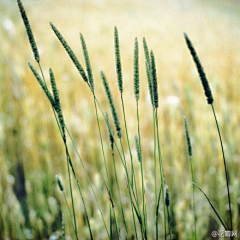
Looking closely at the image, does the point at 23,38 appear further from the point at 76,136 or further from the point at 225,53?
the point at 225,53

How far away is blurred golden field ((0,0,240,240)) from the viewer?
0.77 m

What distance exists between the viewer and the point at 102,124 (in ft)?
3.67

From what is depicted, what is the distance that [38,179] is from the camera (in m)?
0.87

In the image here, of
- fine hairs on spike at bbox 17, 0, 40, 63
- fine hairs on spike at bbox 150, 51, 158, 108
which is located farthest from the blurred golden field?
fine hairs on spike at bbox 17, 0, 40, 63

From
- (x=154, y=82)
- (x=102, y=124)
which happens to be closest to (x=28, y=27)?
(x=154, y=82)

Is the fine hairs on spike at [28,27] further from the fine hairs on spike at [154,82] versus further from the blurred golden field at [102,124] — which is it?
the blurred golden field at [102,124]

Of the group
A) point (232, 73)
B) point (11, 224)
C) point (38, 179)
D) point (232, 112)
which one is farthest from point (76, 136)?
point (232, 73)

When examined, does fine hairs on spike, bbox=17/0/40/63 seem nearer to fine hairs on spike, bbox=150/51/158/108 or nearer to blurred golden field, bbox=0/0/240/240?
fine hairs on spike, bbox=150/51/158/108

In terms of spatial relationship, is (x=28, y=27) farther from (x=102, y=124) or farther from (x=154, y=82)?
(x=102, y=124)

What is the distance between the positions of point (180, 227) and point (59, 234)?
0.35 m

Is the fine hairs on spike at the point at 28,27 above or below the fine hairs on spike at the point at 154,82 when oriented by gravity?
above

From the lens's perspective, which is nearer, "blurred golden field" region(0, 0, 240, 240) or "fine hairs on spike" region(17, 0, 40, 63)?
"fine hairs on spike" region(17, 0, 40, 63)

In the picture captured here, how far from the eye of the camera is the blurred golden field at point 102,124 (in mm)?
775

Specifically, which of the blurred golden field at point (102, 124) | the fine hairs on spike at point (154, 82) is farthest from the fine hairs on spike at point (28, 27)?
the blurred golden field at point (102, 124)
